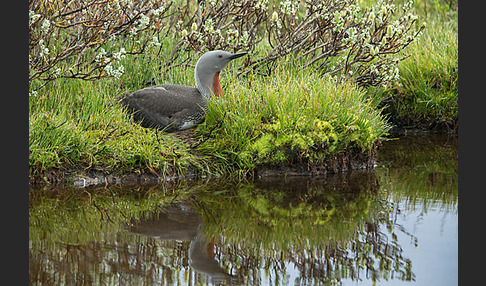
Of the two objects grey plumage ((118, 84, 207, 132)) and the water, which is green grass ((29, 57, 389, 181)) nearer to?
grey plumage ((118, 84, 207, 132))

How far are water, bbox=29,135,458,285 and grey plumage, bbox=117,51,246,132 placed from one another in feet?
3.15

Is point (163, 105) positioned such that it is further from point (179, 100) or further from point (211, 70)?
point (211, 70)

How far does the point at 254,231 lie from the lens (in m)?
6.32

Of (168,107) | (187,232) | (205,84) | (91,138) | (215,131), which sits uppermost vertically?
(205,84)

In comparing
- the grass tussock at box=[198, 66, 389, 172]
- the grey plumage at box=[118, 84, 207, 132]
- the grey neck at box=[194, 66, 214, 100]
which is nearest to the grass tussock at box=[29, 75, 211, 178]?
the grey plumage at box=[118, 84, 207, 132]

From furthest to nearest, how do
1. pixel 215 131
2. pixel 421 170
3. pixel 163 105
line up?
pixel 421 170 → pixel 215 131 → pixel 163 105

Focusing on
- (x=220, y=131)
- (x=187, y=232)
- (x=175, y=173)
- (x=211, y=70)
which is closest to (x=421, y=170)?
(x=220, y=131)

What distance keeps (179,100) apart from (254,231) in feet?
8.85

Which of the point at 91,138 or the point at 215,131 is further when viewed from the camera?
the point at 215,131

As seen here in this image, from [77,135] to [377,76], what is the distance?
4.53 m

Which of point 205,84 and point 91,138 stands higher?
point 205,84

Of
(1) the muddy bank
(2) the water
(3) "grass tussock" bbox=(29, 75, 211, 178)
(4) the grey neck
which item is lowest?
(2) the water

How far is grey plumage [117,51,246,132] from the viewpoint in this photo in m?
8.47

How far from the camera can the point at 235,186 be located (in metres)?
7.95
